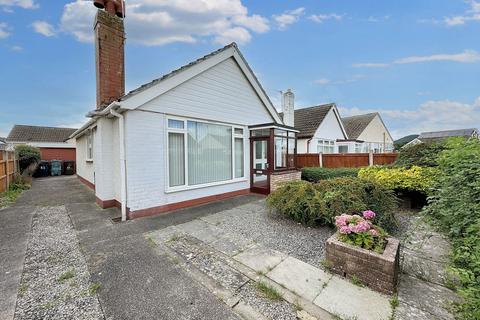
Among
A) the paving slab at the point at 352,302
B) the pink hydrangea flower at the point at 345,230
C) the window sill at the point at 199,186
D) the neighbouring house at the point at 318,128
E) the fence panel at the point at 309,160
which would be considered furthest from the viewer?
the neighbouring house at the point at 318,128

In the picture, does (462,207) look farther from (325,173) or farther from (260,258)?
(325,173)

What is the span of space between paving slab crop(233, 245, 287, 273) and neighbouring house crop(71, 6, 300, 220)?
12.0ft

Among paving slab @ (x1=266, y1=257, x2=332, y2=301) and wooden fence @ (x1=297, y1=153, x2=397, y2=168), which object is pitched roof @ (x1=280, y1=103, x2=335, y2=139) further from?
paving slab @ (x1=266, y1=257, x2=332, y2=301)

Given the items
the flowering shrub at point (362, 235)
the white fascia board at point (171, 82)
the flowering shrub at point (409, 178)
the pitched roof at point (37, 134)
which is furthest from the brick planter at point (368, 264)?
the pitched roof at point (37, 134)

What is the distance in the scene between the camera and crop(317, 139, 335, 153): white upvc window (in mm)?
17344

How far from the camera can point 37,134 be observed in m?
27.8

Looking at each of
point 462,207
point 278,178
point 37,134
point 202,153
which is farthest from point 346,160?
point 37,134

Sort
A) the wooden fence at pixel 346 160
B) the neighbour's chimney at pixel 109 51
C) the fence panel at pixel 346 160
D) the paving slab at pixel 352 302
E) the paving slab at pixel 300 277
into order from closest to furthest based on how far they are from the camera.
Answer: the paving slab at pixel 352 302, the paving slab at pixel 300 277, the neighbour's chimney at pixel 109 51, the wooden fence at pixel 346 160, the fence panel at pixel 346 160

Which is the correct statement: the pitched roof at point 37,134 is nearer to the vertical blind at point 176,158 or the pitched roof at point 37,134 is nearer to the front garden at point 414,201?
the vertical blind at point 176,158

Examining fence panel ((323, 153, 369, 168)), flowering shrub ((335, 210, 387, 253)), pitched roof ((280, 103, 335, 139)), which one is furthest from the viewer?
pitched roof ((280, 103, 335, 139))

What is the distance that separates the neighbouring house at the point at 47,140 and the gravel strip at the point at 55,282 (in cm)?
2154

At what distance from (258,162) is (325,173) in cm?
397

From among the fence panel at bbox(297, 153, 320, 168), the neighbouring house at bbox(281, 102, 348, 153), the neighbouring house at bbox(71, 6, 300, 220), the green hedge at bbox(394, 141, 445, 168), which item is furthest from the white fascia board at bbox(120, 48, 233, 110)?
the fence panel at bbox(297, 153, 320, 168)

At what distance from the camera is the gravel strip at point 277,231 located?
3881 millimetres
